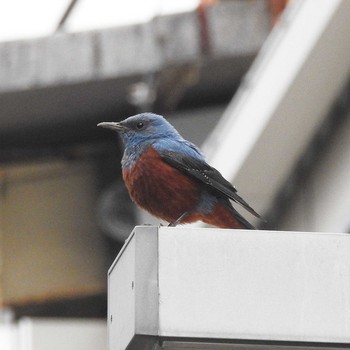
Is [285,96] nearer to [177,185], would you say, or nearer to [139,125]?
[139,125]

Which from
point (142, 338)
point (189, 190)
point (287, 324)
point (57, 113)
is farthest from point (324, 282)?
point (57, 113)

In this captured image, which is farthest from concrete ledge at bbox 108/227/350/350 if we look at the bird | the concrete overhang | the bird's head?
the concrete overhang

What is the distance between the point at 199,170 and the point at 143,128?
1.57ft

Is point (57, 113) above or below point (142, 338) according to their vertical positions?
above

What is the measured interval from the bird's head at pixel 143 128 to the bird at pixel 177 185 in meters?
0.07

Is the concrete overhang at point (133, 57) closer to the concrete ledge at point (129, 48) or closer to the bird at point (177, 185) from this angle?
the concrete ledge at point (129, 48)

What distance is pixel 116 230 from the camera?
14.8m

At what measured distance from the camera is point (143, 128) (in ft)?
22.2

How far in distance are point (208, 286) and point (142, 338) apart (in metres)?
0.21

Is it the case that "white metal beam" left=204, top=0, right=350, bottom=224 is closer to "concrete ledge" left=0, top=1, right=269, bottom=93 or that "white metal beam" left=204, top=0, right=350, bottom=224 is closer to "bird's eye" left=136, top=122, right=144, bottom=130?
"bird's eye" left=136, top=122, right=144, bottom=130

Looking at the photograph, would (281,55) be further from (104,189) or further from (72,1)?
(104,189)

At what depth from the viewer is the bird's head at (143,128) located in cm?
668

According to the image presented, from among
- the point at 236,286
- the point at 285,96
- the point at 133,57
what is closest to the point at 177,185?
the point at 236,286

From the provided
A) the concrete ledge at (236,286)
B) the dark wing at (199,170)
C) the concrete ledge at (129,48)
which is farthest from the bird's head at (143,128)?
the concrete ledge at (129,48)
